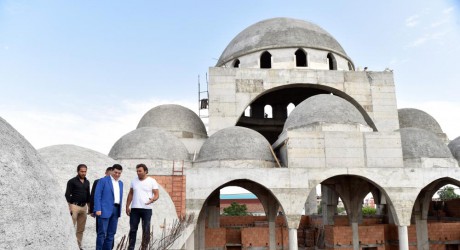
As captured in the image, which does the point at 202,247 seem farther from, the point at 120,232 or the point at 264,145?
the point at 120,232

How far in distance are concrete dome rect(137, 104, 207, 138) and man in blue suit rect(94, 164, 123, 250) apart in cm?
1330

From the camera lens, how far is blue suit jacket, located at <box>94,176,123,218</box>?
460cm

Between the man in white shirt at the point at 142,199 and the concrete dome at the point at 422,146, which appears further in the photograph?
the concrete dome at the point at 422,146

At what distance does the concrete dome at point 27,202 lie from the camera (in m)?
2.07

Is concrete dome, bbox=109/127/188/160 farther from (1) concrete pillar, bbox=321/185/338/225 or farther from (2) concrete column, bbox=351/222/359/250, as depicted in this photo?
(1) concrete pillar, bbox=321/185/338/225

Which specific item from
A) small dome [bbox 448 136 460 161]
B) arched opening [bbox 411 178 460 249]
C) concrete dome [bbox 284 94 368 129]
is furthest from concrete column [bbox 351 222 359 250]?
small dome [bbox 448 136 460 161]

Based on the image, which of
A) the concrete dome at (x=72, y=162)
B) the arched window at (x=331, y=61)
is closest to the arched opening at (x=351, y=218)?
the arched window at (x=331, y=61)

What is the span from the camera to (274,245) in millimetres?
15914

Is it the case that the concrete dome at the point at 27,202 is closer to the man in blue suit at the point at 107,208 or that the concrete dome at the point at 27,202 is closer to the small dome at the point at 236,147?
the man in blue suit at the point at 107,208

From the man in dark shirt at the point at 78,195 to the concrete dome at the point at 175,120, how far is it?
43.0ft

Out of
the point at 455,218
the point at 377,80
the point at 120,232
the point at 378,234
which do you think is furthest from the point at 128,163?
the point at 455,218

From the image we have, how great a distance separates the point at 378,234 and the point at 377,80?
7.36 metres

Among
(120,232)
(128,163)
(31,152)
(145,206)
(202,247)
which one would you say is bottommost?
(202,247)

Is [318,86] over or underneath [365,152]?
over
